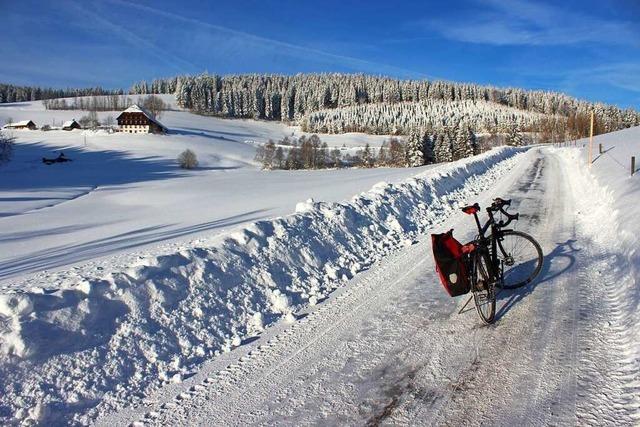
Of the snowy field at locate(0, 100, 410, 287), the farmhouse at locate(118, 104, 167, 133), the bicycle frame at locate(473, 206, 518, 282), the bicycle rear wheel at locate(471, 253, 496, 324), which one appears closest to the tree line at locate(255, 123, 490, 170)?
the snowy field at locate(0, 100, 410, 287)

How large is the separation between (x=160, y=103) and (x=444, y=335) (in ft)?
609

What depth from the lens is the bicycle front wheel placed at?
6516 millimetres

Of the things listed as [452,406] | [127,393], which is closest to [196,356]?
[127,393]

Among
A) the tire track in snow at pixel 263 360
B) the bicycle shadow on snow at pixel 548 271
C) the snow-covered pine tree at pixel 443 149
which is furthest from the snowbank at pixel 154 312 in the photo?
the snow-covered pine tree at pixel 443 149

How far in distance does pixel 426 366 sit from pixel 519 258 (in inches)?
133

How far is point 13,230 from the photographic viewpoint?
19.3 m

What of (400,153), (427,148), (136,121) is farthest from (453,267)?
(136,121)

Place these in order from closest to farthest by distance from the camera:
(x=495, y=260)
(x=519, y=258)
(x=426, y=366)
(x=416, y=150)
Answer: (x=426, y=366)
(x=495, y=260)
(x=519, y=258)
(x=416, y=150)

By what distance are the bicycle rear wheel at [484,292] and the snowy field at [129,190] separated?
30.1ft

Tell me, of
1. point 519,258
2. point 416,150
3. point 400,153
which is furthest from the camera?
point 400,153

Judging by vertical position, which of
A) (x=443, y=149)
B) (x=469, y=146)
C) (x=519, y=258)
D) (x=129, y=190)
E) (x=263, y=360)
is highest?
(x=469, y=146)

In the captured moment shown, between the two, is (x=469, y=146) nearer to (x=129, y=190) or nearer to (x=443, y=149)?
(x=443, y=149)

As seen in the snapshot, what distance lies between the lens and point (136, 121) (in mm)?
111812

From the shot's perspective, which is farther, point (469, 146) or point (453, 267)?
point (469, 146)
